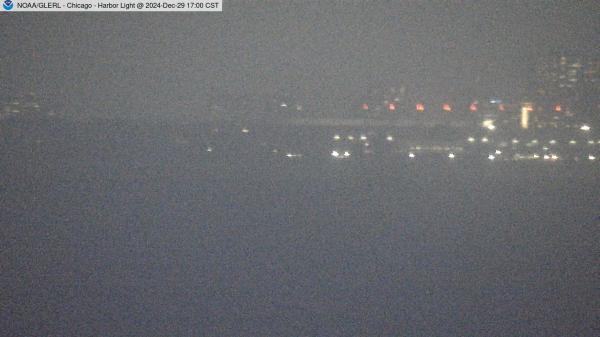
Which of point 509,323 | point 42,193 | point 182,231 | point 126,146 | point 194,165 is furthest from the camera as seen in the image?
point 126,146

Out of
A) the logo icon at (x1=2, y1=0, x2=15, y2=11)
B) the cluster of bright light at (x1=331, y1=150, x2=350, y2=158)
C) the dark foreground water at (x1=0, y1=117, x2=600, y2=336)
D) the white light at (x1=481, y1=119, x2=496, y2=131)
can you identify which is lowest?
the cluster of bright light at (x1=331, y1=150, x2=350, y2=158)

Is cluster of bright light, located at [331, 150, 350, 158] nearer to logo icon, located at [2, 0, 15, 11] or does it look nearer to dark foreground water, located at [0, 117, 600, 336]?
dark foreground water, located at [0, 117, 600, 336]

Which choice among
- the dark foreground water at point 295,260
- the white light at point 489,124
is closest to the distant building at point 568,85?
the white light at point 489,124

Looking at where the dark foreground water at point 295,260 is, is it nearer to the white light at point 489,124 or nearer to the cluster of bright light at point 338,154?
the cluster of bright light at point 338,154

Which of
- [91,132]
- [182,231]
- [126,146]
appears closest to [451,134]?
[126,146]

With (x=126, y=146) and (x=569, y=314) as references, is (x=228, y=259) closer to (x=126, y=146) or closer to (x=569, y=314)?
(x=569, y=314)

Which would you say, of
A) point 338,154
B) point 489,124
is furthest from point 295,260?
point 489,124

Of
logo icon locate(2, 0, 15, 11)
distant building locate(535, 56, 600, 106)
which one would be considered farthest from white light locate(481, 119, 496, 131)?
logo icon locate(2, 0, 15, 11)

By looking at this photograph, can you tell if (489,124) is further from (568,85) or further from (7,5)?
(7,5)
